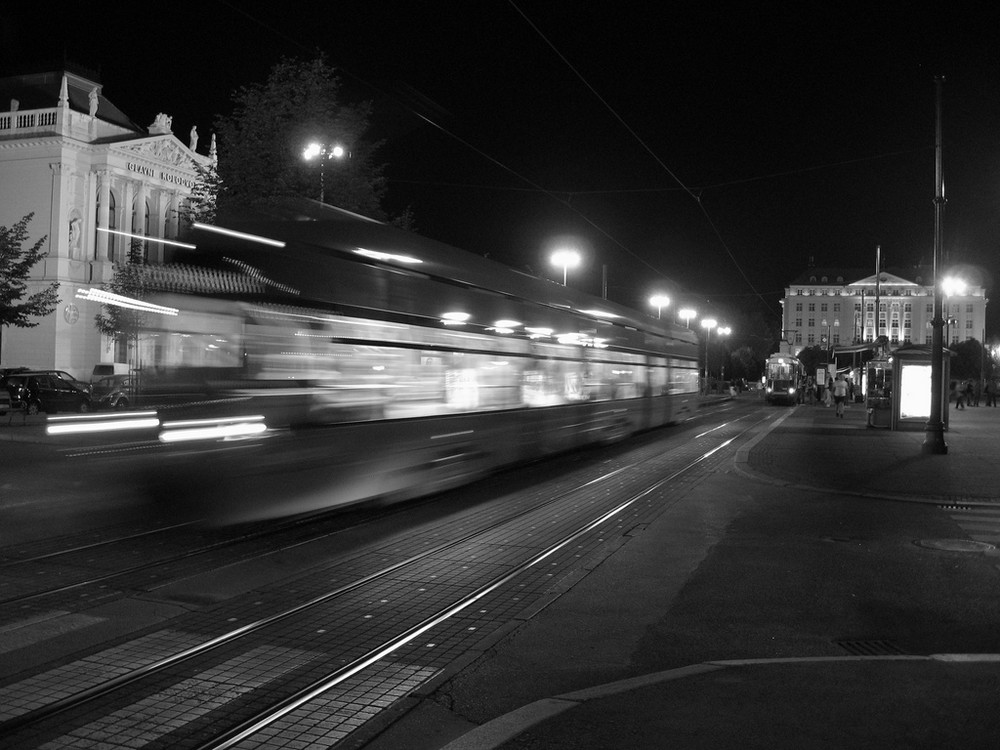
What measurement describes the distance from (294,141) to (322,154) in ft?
3.57

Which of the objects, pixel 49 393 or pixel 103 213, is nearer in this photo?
pixel 49 393

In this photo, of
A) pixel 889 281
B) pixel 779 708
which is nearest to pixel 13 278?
pixel 779 708

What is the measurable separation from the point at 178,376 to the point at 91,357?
4973cm

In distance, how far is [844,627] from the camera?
7.16 metres

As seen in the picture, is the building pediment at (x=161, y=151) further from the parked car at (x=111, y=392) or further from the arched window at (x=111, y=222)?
the parked car at (x=111, y=392)

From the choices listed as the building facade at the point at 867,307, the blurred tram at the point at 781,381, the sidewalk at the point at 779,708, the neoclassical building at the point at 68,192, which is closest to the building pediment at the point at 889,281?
the building facade at the point at 867,307

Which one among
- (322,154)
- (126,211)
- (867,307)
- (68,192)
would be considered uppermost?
(867,307)

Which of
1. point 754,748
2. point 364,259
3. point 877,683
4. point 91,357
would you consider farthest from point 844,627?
point 91,357

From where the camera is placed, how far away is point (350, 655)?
247 inches

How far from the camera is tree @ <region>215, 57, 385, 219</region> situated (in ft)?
106

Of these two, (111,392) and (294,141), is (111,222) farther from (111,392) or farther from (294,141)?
(294,141)

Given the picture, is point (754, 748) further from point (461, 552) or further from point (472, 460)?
point (472, 460)

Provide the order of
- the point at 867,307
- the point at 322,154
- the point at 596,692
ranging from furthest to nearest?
1. the point at 867,307
2. the point at 322,154
3. the point at 596,692

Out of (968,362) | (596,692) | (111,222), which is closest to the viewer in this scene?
(596,692)
